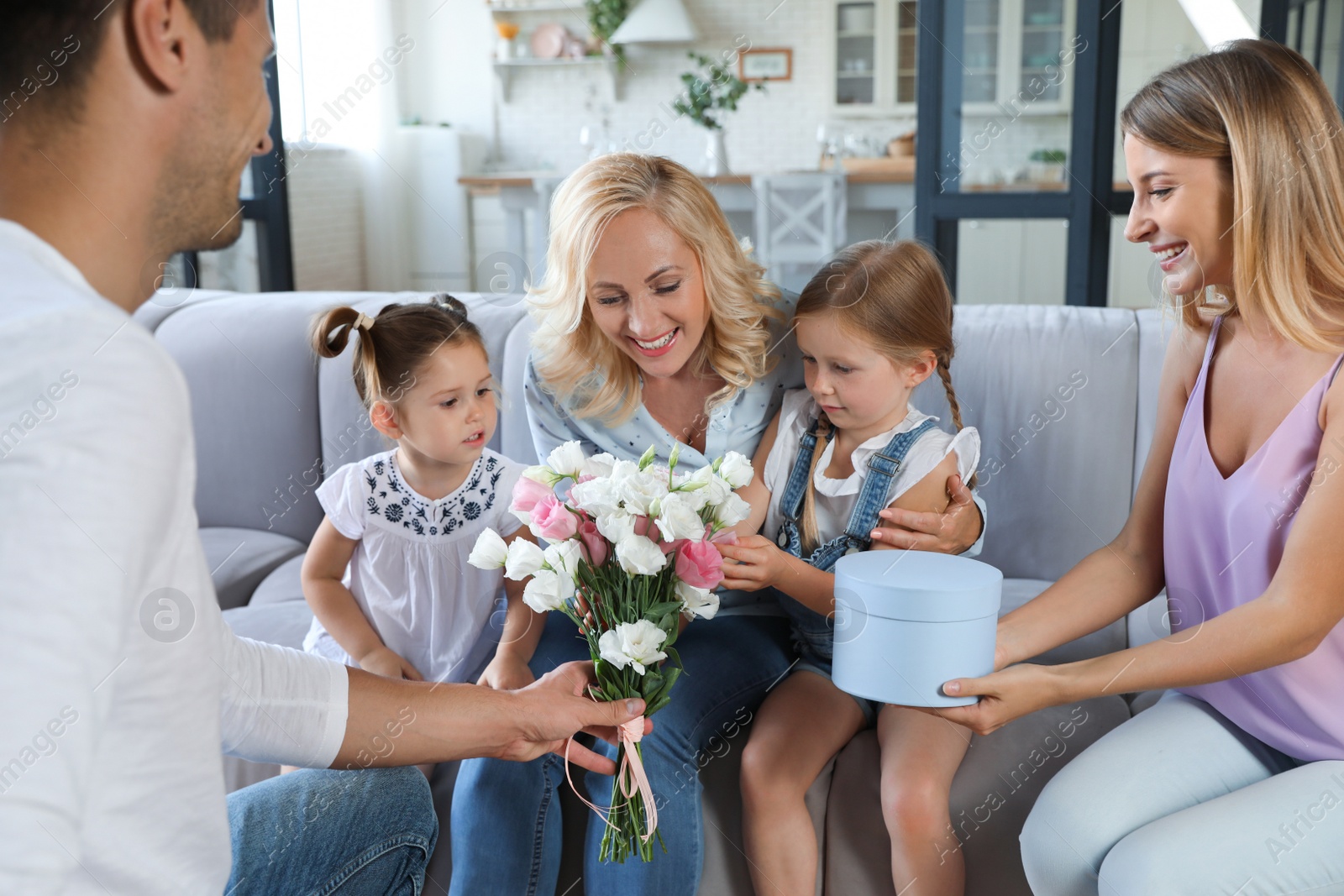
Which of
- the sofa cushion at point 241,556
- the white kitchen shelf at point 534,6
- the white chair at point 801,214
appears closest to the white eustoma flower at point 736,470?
the sofa cushion at point 241,556

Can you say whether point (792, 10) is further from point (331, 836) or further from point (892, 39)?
point (331, 836)

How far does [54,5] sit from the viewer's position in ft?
2.27

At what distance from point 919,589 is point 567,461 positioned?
420 mm

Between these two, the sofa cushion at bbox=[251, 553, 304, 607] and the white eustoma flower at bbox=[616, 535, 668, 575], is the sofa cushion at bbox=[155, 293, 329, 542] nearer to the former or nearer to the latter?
the sofa cushion at bbox=[251, 553, 304, 607]

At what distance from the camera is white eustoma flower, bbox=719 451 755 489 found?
1.20 meters

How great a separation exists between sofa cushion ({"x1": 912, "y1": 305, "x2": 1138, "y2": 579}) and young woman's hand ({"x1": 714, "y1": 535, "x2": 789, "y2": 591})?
0.66 meters

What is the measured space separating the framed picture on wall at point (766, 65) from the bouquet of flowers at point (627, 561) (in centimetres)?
667

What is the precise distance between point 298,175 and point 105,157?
6.30 metres

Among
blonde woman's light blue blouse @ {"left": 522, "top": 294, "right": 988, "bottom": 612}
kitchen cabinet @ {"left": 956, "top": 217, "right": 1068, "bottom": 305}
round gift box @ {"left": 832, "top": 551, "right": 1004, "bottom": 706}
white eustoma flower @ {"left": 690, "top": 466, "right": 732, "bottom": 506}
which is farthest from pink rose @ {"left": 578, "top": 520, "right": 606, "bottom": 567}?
kitchen cabinet @ {"left": 956, "top": 217, "right": 1068, "bottom": 305}

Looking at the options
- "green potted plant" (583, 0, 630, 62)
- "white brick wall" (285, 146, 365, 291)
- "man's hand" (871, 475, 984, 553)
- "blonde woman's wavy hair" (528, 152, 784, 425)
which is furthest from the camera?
"green potted plant" (583, 0, 630, 62)

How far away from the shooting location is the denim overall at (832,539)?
1540 millimetres

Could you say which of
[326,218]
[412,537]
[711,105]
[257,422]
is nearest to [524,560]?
[412,537]

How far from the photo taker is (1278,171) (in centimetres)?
118

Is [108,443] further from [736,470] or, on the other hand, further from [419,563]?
[419,563]
